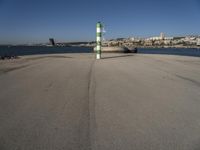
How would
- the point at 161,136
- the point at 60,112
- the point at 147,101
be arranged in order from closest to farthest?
1. the point at 161,136
2. the point at 60,112
3. the point at 147,101

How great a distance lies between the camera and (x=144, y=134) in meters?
3.46

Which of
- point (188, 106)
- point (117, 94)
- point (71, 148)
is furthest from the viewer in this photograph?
point (117, 94)

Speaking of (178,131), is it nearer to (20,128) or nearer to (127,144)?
(127,144)

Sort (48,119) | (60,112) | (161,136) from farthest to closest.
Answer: (60,112) < (48,119) < (161,136)

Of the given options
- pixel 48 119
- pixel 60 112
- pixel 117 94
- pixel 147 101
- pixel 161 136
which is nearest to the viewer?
pixel 161 136

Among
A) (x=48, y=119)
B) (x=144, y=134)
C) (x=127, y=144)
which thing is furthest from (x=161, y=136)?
(x=48, y=119)

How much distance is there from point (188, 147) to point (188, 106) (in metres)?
1.95

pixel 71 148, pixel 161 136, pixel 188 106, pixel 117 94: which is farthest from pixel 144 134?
pixel 117 94

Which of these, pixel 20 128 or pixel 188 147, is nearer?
pixel 188 147

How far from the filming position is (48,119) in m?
4.00

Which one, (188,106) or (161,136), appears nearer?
(161,136)

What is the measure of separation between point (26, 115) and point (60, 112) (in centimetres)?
56

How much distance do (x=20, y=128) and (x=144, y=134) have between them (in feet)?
5.65

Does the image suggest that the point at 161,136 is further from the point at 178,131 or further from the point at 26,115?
the point at 26,115
